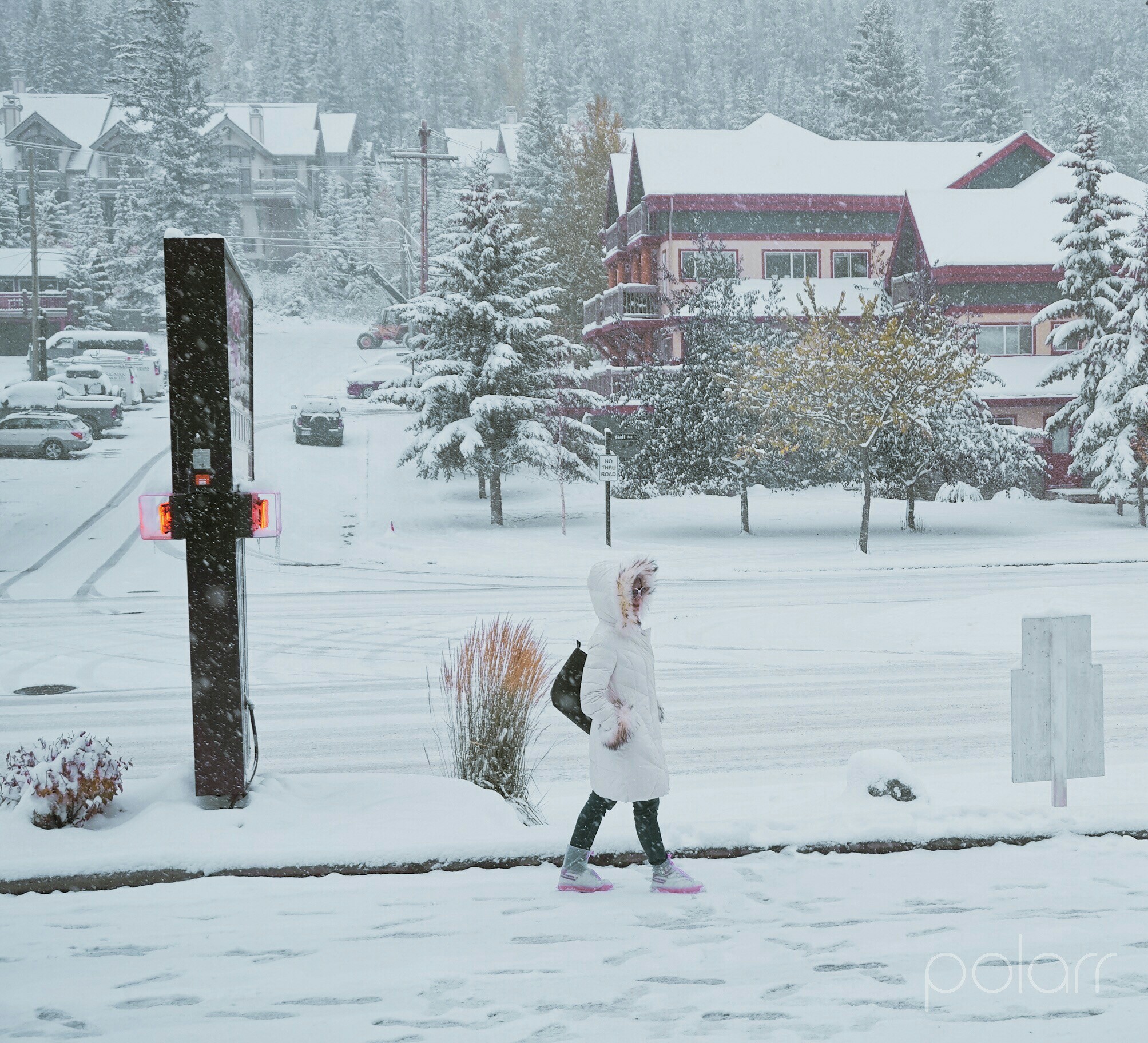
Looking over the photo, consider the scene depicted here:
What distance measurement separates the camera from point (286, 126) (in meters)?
87.0

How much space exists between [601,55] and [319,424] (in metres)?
121

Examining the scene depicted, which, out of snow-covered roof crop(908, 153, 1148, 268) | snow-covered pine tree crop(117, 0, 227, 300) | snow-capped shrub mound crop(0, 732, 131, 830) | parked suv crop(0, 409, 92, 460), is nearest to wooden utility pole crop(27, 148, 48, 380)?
parked suv crop(0, 409, 92, 460)

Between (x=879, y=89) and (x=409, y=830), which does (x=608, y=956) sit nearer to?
(x=409, y=830)

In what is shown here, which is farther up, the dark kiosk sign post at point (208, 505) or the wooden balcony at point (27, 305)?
the wooden balcony at point (27, 305)

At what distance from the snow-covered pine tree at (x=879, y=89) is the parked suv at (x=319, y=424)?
161 ft

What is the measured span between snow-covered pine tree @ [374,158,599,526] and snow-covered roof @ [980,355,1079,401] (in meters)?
14.9

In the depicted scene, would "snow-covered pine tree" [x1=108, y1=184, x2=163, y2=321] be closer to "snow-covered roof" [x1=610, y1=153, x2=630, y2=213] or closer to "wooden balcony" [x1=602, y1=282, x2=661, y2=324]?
"snow-covered roof" [x1=610, y1=153, x2=630, y2=213]

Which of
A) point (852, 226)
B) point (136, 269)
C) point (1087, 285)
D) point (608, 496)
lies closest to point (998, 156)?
point (852, 226)

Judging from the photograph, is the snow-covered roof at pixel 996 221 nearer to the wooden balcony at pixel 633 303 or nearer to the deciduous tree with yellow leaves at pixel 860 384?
the wooden balcony at pixel 633 303

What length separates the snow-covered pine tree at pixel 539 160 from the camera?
194 ft

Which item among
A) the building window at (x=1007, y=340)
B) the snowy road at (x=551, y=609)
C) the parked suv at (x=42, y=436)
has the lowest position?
the snowy road at (x=551, y=609)

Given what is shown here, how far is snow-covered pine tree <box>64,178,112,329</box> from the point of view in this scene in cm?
5972

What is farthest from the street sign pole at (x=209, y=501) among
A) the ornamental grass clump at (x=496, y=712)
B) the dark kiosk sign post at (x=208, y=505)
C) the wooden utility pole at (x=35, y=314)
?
the wooden utility pole at (x=35, y=314)

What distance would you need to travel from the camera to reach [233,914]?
450 centimetres
